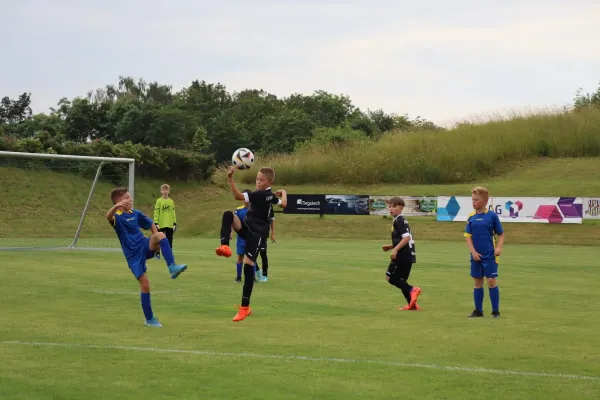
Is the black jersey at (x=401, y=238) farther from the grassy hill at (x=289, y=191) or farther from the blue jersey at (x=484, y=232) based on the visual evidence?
the grassy hill at (x=289, y=191)

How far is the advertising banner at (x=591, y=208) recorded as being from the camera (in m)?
44.5

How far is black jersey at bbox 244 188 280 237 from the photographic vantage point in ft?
39.5

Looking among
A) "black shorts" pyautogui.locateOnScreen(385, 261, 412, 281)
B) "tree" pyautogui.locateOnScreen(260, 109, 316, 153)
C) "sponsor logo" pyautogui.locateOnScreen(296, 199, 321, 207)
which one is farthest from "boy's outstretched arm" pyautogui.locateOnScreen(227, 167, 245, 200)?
"tree" pyautogui.locateOnScreen(260, 109, 316, 153)

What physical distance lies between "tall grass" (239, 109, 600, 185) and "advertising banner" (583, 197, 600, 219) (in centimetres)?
1529

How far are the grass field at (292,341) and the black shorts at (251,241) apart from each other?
0.99 meters

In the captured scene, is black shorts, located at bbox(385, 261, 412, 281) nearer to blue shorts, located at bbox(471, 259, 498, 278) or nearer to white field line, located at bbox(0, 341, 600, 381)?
blue shorts, located at bbox(471, 259, 498, 278)

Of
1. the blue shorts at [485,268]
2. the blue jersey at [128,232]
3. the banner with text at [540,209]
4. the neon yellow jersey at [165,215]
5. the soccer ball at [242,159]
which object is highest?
the soccer ball at [242,159]

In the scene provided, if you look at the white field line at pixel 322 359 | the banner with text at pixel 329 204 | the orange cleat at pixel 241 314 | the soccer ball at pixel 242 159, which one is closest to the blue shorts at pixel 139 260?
the orange cleat at pixel 241 314

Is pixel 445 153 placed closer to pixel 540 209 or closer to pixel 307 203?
pixel 307 203

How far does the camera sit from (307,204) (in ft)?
165

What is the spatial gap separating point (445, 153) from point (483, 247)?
4960cm

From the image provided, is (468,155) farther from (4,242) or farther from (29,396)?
(29,396)

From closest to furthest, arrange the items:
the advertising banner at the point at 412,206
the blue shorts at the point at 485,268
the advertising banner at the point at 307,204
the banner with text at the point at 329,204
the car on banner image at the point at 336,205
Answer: the blue shorts at the point at 485,268, the advertising banner at the point at 412,206, the banner with text at the point at 329,204, the car on banner image at the point at 336,205, the advertising banner at the point at 307,204

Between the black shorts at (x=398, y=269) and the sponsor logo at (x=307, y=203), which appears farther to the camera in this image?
the sponsor logo at (x=307, y=203)
